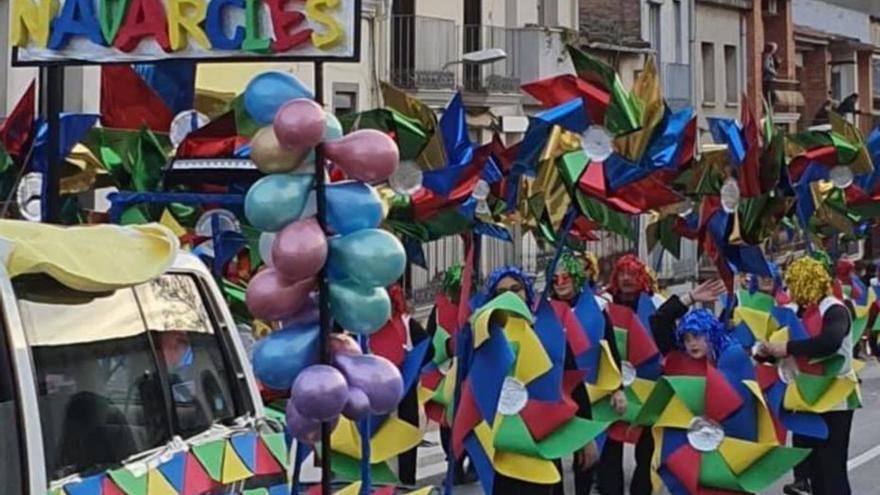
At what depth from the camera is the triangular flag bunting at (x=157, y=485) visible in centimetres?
396

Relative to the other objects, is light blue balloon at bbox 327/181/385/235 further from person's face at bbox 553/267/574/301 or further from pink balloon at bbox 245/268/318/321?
person's face at bbox 553/267/574/301

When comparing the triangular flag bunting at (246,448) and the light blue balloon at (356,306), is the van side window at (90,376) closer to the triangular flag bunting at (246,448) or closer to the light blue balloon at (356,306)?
the triangular flag bunting at (246,448)

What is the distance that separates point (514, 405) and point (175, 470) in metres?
3.09

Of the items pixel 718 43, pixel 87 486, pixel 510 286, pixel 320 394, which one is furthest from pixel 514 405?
pixel 718 43

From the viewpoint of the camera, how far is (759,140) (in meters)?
9.34

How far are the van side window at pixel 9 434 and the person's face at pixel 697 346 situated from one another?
15.7ft

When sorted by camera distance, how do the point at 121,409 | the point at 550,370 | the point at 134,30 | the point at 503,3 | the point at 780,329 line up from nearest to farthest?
1. the point at 121,409
2. the point at 134,30
3. the point at 550,370
4. the point at 780,329
5. the point at 503,3

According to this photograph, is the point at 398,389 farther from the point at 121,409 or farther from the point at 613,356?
the point at 613,356

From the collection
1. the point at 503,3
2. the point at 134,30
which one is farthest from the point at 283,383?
the point at 503,3

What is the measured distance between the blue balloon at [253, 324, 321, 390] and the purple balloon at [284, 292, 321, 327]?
0.02 metres

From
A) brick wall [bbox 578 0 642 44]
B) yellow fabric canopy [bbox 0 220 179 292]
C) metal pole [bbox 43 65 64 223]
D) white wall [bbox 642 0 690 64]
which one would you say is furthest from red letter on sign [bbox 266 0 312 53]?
white wall [bbox 642 0 690 64]

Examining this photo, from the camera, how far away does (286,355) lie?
4.65 metres

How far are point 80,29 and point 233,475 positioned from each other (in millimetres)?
2699

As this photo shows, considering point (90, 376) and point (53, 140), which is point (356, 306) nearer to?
point (90, 376)
